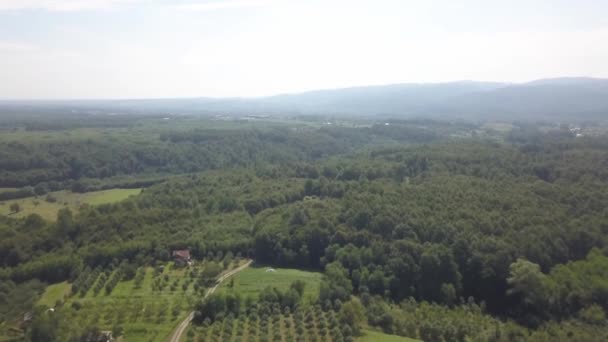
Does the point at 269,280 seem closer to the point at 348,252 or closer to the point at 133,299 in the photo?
the point at 348,252


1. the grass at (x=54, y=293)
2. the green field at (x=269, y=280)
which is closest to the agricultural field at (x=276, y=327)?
the green field at (x=269, y=280)

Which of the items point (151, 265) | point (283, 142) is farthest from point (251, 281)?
point (283, 142)

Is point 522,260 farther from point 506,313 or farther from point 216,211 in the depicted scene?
point 216,211

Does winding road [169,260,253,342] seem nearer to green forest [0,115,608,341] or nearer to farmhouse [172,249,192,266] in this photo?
green forest [0,115,608,341]

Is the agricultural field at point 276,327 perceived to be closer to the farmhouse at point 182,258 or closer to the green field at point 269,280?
the green field at point 269,280

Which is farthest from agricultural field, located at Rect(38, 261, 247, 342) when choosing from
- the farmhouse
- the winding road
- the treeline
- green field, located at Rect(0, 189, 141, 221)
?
the treeline

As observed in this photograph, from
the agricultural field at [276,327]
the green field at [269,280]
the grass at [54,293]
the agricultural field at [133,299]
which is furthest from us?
the green field at [269,280]
